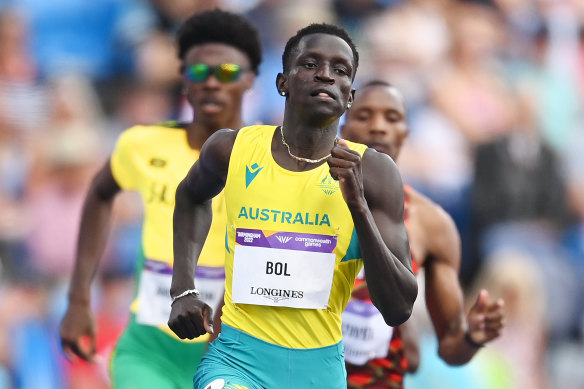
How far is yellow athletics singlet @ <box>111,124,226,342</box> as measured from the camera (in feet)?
18.8

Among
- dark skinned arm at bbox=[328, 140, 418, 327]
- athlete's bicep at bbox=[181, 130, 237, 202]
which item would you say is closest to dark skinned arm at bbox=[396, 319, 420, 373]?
athlete's bicep at bbox=[181, 130, 237, 202]

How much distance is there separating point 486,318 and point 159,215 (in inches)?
75.1

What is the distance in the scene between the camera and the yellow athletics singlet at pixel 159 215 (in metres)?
5.72

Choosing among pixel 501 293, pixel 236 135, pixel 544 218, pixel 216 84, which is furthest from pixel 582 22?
pixel 236 135

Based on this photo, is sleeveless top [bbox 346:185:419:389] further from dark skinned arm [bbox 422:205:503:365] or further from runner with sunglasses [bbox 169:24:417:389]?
runner with sunglasses [bbox 169:24:417:389]

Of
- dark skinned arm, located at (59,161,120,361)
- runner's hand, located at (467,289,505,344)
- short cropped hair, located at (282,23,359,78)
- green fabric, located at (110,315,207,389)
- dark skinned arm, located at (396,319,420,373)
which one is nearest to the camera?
short cropped hair, located at (282,23,359,78)

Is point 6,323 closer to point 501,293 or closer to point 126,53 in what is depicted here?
point 126,53

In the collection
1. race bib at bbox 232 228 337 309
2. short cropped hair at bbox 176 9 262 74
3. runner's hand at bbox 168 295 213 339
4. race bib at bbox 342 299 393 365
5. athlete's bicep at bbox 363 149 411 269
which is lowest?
race bib at bbox 342 299 393 365

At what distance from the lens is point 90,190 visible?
6.45 m

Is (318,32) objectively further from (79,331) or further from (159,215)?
(79,331)

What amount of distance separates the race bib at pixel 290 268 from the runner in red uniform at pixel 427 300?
1534mm

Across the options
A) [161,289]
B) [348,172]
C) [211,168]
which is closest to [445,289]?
[161,289]

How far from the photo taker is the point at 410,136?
35.4 feet

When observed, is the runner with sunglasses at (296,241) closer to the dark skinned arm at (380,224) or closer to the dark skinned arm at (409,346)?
the dark skinned arm at (380,224)
